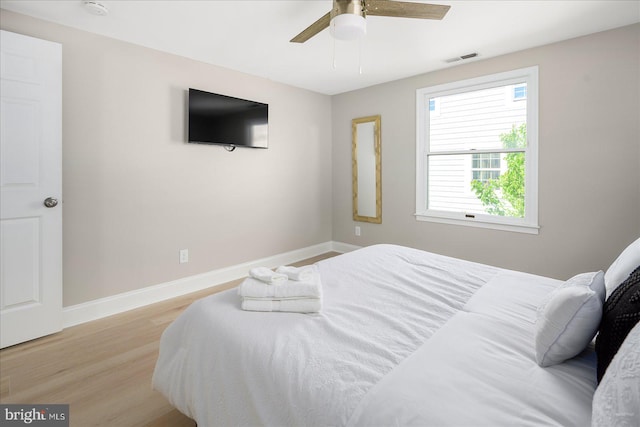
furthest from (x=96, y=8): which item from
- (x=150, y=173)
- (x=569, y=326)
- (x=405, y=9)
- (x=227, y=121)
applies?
(x=569, y=326)

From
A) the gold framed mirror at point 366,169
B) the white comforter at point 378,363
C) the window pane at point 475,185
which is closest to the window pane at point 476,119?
the window pane at point 475,185

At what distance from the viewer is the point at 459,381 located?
36.3 inches

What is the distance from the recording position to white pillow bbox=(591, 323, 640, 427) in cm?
63

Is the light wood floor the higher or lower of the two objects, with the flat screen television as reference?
lower

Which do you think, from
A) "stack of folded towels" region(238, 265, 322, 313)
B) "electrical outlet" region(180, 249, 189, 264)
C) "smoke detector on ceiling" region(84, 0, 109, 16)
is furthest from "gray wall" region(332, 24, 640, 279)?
"smoke detector on ceiling" region(84, 0, 109, 16)

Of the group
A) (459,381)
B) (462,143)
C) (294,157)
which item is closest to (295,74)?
(294,157)

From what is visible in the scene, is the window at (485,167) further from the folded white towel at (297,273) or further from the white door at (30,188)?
the white door at (30,188)

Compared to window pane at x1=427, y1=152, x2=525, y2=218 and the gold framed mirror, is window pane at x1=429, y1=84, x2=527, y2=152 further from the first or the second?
the gold framed mirror

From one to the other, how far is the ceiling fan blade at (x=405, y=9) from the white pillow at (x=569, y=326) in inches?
61.2

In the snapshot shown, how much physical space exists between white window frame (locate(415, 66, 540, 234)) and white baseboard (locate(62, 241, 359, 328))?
1.91 meters

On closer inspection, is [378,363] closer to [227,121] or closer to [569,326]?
[569,326]

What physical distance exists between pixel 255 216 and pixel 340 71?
1.98 meters

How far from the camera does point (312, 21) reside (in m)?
2.54

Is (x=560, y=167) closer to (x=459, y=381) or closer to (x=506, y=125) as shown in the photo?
(x=506, y=125)
